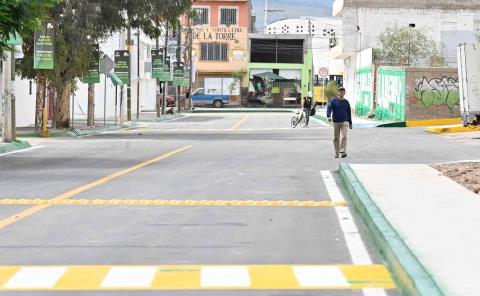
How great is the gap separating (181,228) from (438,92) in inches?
1554

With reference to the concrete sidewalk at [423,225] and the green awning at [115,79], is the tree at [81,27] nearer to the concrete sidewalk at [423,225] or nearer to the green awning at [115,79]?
the green awning at [115,79]

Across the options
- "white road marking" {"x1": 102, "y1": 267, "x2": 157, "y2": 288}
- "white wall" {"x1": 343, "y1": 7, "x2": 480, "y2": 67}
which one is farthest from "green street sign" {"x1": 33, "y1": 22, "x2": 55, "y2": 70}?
"white wall" {"x1": 343, "y1": 7, "x2": 480, "y2": 67}

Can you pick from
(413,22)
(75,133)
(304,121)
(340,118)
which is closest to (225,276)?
(340,118)

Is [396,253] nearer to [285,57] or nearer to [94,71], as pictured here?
[94,71]

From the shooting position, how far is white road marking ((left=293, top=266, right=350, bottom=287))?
7.95 meters

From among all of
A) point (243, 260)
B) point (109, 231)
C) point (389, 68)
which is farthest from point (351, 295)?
point (389, 68)

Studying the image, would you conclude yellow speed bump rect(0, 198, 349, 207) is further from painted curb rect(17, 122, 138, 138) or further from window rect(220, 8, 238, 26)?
window rect(220, 8, 238, 26)

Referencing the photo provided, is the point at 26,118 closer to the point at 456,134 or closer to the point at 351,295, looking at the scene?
the point at 456,134

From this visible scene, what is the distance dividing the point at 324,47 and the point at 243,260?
131 meters

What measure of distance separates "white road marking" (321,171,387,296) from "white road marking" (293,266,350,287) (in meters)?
0.36

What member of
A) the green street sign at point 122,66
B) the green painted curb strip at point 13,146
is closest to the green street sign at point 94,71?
the green street sign at point 122,66

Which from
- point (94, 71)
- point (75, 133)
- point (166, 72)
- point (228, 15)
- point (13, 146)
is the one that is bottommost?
point (13, 146)

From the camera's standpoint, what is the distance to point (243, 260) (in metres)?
9.05

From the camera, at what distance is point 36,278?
8164 millimetres
